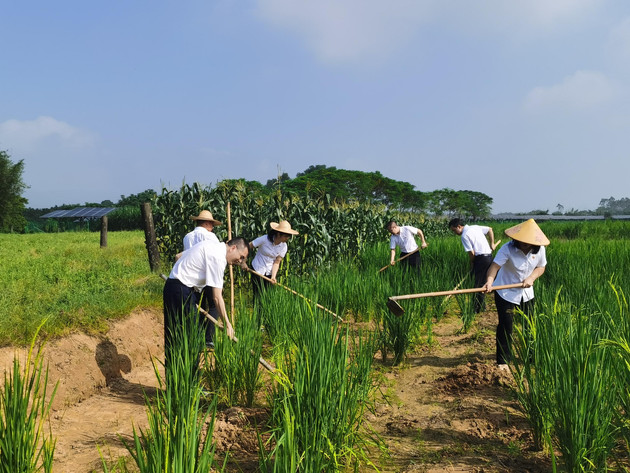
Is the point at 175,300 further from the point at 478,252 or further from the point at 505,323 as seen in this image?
the point at 478,252

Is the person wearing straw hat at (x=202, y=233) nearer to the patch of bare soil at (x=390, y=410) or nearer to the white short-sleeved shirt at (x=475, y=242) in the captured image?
the patch of bare soil at (x=390, y=410)

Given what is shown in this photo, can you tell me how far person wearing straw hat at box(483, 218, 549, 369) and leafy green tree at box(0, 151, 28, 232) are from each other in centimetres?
4725

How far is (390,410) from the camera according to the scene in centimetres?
434

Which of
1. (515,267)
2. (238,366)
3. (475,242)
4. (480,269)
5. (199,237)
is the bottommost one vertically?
(238,366)

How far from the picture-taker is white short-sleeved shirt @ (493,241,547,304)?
4953 millimetres

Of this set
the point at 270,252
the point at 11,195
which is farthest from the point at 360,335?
the point at 11,195

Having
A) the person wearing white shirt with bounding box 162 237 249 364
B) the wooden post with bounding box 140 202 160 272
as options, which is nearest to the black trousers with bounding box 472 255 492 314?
the person wearing white shirt with bounding box 162 237 249 364

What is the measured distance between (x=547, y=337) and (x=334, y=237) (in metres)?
10.3

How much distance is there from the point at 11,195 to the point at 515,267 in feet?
165

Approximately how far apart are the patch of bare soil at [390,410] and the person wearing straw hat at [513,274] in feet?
1.56

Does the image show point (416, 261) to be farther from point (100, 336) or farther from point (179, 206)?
point (100, 336)

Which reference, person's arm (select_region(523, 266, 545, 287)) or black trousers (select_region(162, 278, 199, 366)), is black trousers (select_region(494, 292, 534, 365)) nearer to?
person's arm (select_region(523, 266, 545, 287))

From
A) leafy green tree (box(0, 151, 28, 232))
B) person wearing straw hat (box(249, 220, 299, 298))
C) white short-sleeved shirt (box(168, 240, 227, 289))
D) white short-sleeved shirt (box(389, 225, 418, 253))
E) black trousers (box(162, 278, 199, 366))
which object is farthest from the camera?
leafy green tree (box(0, 151, 28, 232))

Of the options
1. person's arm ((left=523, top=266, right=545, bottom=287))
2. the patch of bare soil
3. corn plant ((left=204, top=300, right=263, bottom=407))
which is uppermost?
person's arm ((left=523, top=266, right=545, bottom=287))
